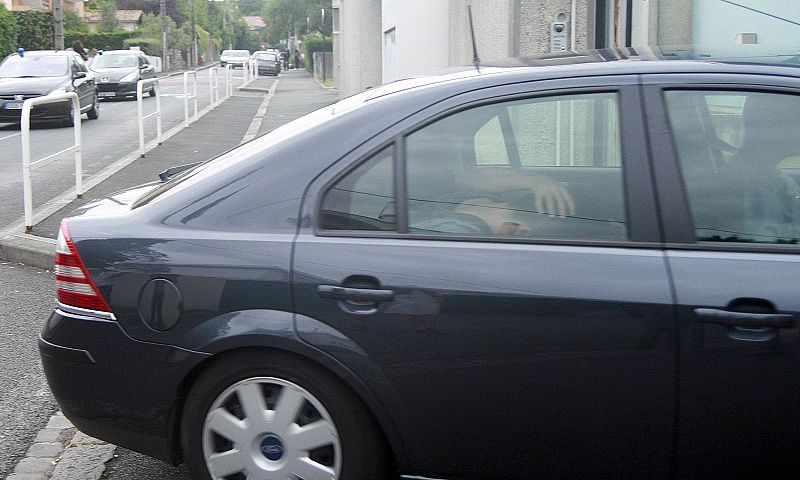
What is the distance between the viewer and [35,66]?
21.9 m

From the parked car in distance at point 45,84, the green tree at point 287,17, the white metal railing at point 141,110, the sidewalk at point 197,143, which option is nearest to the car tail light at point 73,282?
the sidewalk at point 197,143

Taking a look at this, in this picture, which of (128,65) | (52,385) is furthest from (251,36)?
(52,385)

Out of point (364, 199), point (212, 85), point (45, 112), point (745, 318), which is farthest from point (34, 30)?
point (745, 318)

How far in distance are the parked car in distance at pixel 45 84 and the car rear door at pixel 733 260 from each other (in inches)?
699

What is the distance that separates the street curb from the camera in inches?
304

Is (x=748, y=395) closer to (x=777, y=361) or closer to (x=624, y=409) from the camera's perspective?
(x=777, y=361)

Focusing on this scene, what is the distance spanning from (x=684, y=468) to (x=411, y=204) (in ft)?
3.79

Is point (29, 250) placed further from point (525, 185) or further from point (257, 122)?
point (257, 122)

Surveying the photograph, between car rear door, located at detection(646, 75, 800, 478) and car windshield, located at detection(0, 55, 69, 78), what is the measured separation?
66.0 feet

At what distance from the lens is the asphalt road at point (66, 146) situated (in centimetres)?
1118

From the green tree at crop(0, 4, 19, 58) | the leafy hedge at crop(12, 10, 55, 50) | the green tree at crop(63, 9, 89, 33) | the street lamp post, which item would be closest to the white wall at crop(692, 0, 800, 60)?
the green tree at crop(0, 4, 19, 58)

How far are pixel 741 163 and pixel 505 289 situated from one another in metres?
0.84

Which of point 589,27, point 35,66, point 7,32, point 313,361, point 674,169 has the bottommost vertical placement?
point 313,361

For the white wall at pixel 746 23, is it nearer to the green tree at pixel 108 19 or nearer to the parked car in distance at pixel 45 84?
the parked car in distance at pixel 45 84
